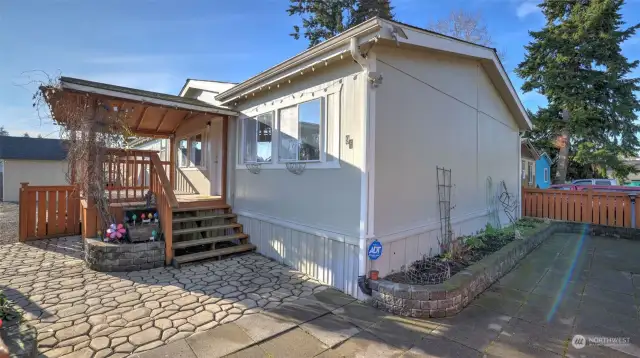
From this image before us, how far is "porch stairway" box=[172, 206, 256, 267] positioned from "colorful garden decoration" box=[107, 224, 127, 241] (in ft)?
2.65

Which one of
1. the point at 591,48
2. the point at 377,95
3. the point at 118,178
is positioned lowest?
the point at 118,178

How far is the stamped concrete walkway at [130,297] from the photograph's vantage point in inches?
116

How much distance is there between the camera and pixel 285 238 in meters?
5.46

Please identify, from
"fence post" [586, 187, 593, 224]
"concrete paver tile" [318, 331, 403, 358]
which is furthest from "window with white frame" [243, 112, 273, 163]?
"fence post" [586, 187, 593, 224]

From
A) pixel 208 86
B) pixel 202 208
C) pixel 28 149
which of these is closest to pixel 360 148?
pixel 202 208

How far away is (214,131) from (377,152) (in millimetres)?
5090

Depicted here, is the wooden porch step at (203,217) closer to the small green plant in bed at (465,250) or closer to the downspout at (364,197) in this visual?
the downspout at (364,197)

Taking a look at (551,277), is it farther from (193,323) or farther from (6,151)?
(6,151)

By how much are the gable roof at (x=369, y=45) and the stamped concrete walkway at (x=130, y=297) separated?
3275mm

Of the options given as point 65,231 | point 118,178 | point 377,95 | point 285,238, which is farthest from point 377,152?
point 65,231

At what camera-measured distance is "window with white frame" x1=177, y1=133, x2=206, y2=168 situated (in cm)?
859

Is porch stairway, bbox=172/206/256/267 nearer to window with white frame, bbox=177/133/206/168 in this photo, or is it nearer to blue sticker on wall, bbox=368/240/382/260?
window with white frame, bbox=177/133/206/168

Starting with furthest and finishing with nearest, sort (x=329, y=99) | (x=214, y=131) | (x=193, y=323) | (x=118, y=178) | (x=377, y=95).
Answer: (x=214, y=131), (x=118, y=178), (x=329, y=99), (x=377, y=95), (x=193, y=323)

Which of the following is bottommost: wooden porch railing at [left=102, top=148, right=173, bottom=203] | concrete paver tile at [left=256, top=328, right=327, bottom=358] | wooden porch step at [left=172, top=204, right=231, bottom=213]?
concrete paver tile at [left=256, top=328, right=327, bottom=358]
